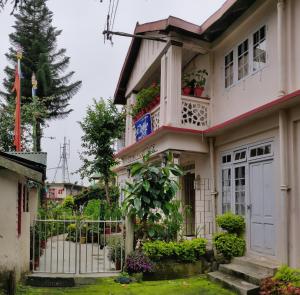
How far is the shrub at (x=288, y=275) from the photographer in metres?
6.46

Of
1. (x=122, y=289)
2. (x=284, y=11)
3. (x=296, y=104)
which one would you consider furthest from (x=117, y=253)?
(x=284, y=11)

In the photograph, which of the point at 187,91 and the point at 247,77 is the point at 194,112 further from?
the point at 247,77

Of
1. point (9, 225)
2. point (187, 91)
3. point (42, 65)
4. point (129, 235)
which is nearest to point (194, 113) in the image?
point (187, 91)

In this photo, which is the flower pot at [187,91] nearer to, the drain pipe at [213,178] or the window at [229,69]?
the window at [229,69]

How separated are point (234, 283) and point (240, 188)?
266cm

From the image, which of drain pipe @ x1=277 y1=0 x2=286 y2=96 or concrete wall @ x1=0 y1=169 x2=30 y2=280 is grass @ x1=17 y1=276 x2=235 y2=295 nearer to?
concrete wall @ x1=0 y1=169 x2=30 y2=280

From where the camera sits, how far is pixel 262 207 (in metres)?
8.41

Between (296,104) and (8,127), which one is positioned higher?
(8,127)

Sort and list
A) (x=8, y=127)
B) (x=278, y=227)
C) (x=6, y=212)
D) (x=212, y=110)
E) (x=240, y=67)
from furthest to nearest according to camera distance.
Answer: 1. (x=8, y=127)
2. (x=212, y=110)
3. (x=240, y=67)
4. (x=278, y=227)
5. (x=6, y=212)

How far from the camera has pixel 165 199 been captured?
8625 mm

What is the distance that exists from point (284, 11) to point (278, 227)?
14.6 ft

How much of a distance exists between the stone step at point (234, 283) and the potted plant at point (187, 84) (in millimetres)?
5133

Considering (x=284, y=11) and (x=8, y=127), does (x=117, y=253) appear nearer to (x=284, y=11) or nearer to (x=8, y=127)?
(x=284, y=11)

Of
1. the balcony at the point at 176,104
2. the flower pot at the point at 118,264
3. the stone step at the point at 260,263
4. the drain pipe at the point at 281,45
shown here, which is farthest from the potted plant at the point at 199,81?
the flower pot at the point at 118,264
